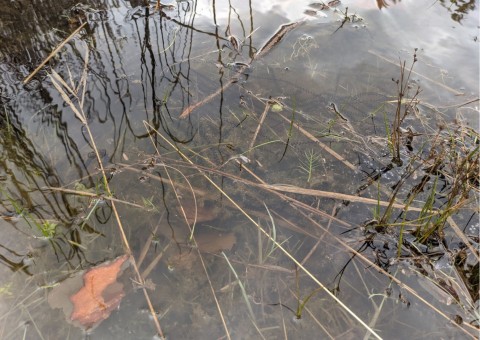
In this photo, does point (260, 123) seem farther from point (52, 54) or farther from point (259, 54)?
point (52, 54)

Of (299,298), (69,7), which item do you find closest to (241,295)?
(299,298)

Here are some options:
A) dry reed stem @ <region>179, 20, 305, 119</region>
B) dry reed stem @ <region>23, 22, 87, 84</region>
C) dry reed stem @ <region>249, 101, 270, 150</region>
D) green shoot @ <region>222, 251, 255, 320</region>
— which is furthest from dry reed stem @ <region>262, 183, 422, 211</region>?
dry reed stem @ <region>23, 22, 87, 84</region>

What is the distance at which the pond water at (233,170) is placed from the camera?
1589 millimetres

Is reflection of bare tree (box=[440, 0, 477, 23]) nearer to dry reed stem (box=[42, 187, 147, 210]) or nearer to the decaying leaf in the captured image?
dry reed stem (box=[42, 187, 147, 210])

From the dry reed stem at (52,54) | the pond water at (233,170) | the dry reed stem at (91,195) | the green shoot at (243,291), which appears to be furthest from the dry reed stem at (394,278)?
the dry reed stem at (52,54)

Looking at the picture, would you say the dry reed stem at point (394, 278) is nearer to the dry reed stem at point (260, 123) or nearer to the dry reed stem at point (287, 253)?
the dry reed stem at point (287, 253)

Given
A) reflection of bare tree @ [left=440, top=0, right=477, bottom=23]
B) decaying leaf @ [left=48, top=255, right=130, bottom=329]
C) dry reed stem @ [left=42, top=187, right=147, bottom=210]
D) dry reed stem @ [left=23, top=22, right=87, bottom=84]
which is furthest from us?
reflection of bare tree @ [left=440, top=0, right=477, bottom=23]

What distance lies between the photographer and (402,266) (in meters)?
1.70

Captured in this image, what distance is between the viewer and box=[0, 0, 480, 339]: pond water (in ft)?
5.21

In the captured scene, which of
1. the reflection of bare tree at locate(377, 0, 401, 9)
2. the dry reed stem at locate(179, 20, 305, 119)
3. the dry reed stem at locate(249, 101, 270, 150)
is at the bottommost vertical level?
the dry reed stem at locate(249, 101, 270, 150)

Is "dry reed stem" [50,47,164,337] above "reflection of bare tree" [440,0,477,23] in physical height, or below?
below

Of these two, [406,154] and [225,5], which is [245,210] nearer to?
[406,154]

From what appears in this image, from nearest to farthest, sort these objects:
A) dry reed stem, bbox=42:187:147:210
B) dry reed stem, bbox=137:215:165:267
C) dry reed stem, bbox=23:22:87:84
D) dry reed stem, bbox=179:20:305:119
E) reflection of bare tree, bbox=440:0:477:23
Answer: dry reed stem, bbox=137:215:165:267
dry reed stem, bbox=42:187:147:210
dry reed stem, bbox=179:20:305:119
dry reed stem, bbox=23:22:87:84
reflection of bare tree, bbox=440:0:477:23

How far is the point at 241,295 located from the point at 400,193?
1.00 m
